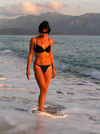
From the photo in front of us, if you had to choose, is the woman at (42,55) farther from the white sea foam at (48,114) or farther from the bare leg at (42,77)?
the white sea foam at (48,114)

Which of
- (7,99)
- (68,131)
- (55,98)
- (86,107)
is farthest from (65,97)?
(68,131)

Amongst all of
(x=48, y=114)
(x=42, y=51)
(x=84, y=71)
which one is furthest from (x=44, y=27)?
(x=84, y=71)

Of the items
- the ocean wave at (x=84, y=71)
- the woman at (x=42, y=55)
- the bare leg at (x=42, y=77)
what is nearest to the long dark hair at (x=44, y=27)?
the woman at (x=42, y=55)

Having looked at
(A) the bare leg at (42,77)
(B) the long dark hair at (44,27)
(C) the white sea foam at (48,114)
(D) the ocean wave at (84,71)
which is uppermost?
(B) the long dark hair at (44,27)

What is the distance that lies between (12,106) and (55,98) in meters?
1.83

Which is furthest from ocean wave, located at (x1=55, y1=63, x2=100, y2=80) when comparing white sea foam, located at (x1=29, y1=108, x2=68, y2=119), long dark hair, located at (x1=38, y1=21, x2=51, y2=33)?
long dark hair, located at (x1=38, y1=21, x2=51, y2=33)

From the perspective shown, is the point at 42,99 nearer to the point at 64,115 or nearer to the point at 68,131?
the point at 64,115

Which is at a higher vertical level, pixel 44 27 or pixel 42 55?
pixel 44 27

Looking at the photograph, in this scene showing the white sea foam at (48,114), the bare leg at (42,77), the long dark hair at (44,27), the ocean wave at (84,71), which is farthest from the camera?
the ocean wave at (84,71)

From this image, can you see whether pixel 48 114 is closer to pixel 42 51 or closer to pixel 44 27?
pixel 42 51

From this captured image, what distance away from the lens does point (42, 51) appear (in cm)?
441

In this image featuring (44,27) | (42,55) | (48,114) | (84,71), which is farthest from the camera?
(84,71)

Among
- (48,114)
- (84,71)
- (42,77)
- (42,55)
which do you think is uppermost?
(42,55)

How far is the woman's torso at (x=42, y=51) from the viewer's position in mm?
4383
